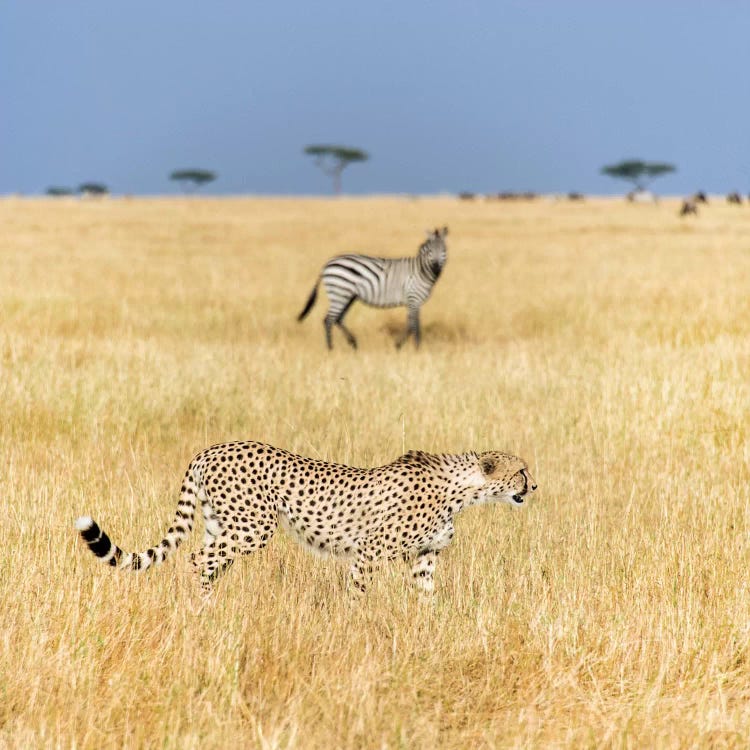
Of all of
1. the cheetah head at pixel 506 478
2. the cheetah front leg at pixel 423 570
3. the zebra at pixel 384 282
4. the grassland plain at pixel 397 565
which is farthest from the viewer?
the zebra at pixel 384 282

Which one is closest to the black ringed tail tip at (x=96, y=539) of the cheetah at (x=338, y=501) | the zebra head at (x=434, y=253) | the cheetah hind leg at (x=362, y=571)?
the cheetah at (x=338, y=501)

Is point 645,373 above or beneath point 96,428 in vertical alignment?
above

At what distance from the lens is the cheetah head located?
4051 millimetres

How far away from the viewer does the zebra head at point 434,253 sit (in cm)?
1301

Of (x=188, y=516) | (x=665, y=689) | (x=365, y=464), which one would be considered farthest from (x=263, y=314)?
(x=665, y=689)

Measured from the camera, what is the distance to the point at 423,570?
427 cm

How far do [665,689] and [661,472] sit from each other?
319 centimetres

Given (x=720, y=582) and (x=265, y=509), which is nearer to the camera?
(x=265, y=509)

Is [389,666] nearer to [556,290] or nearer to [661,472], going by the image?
[661,472]

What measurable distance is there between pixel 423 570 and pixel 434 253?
9115mm

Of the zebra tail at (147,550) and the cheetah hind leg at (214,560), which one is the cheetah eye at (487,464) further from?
the zebra tail at (147,550)

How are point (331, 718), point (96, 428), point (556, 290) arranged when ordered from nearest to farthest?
1. point (331, 718)
2. point (96, 428)
3. point (556, 290)

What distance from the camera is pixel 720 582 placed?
4609 mm

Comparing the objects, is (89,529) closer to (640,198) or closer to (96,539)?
(96,539)
